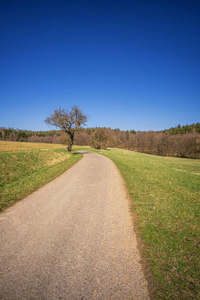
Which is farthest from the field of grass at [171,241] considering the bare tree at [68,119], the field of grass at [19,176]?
the bare tree at [68,119]

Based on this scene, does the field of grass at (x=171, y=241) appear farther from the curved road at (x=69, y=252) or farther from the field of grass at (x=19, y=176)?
the field of grass at (x=19, y=176)

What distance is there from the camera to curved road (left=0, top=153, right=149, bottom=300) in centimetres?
263

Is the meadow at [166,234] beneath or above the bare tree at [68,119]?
beneath

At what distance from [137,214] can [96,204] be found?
1.98 metres

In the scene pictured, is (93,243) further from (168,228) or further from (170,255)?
(168,228)

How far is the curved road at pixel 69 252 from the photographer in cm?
263

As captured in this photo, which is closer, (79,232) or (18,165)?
(79,232)

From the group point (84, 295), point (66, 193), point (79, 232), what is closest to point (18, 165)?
point (66, 193)

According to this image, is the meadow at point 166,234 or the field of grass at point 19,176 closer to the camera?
the meadow at point 166,234

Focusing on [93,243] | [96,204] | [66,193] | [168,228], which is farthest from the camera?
[66,193]

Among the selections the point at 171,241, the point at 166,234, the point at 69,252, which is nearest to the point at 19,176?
the point at 69,252

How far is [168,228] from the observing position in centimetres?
470

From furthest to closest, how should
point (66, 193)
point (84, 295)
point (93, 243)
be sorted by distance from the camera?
point (66, 193) → point (93, 243) → point (84, 295)

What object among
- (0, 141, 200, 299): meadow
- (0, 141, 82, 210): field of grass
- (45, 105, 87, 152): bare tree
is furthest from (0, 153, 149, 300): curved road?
(45, 105, 87, 152): bare tree
